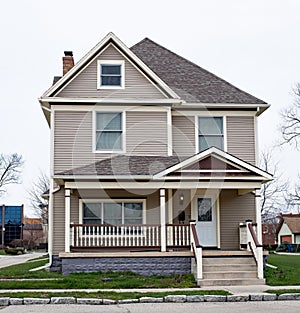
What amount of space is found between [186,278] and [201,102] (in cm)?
730

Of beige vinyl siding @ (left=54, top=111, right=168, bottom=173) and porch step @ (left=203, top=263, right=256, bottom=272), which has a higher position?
beige vinyl siding @ (left=54, top=111, right=168, bottom=173)

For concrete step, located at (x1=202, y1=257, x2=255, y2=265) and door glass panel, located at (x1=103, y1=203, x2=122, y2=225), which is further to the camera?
door glass panel, located at (x1=103, y1=203, x2=122, y2=225)

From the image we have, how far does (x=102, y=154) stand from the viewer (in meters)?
21.7

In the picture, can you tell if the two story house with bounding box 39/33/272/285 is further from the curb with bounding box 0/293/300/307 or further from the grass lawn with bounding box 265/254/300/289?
the curb with bounding box 0/293/300/307

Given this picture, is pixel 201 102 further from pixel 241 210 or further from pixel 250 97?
pixel 241 210

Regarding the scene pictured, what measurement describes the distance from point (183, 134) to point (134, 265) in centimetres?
599

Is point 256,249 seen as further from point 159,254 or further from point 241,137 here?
point 241,137

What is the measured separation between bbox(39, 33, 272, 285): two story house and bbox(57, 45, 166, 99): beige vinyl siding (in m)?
0.04

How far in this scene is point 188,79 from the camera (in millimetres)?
24609

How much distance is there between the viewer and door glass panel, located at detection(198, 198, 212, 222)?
21.9 metres

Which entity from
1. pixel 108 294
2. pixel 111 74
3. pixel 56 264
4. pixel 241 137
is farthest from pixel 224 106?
pixel 108 294

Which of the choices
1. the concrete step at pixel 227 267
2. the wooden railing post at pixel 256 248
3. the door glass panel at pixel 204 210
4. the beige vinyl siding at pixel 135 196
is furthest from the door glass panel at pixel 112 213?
the wooden railing post at pixel 256 248

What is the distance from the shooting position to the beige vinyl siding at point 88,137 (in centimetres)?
2164

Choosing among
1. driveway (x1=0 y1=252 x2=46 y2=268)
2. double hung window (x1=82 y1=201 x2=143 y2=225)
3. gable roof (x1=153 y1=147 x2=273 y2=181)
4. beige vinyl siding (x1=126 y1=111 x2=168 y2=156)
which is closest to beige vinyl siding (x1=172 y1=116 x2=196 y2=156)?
beige vinyl siding (x1=126 y1=111 x2=168 y2=156)
